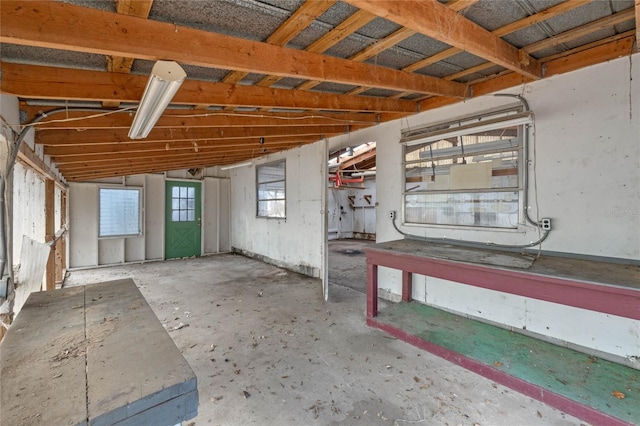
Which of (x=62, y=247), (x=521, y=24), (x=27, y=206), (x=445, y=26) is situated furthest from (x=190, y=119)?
(x=62, y=247)

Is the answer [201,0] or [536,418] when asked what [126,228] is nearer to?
[201,0]

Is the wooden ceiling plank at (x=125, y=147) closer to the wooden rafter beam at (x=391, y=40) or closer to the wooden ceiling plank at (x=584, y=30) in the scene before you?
the wooden rafter beam at (x=391, y=40)

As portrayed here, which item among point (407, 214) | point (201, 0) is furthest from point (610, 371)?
point (201, 0)

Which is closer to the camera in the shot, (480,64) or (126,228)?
(480,64)

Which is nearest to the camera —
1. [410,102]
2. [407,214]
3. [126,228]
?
[410,102]

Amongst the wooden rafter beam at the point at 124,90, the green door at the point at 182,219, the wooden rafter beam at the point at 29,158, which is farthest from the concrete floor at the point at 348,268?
the green door at the point at 182,219

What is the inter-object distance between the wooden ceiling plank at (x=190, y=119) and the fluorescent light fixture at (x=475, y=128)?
900 millimetres

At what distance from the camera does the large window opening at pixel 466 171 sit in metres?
3.02

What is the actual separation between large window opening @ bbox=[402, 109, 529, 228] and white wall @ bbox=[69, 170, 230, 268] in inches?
242

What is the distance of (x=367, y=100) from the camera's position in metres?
3.30

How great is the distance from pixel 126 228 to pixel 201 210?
1.82m

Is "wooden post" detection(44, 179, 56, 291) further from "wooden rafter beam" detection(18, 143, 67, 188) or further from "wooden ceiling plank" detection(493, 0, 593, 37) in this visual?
"wooden ceiling plank" detection(493, 0, 593, 37)

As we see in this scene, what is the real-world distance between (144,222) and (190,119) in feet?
16.9

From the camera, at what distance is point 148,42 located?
160cm
